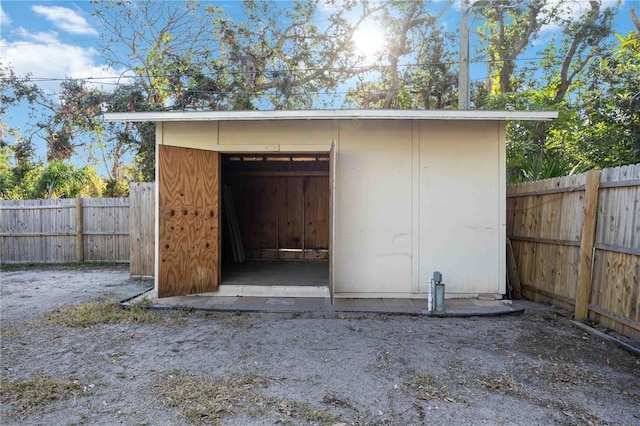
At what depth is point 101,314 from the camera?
170 inches

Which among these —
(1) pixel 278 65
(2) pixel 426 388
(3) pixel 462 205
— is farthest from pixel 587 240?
(1) pixel 278 65

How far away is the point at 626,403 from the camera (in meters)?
2.39

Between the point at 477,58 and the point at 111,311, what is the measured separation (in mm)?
12894

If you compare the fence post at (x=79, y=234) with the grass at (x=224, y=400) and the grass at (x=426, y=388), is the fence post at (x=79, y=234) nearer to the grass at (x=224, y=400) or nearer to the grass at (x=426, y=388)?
the grass at (x=224, y=400)

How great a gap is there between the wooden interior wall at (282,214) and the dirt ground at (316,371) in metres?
4.54

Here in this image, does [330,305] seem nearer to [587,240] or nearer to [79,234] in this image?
[587,240]

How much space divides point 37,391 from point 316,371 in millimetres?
1970

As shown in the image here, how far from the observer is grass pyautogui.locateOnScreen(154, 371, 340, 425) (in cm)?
222

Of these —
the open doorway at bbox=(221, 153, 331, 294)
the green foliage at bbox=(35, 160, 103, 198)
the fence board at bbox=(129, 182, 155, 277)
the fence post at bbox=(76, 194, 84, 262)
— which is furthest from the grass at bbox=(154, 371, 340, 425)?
the green foliage at bbox=(35, 160, 103, 198)

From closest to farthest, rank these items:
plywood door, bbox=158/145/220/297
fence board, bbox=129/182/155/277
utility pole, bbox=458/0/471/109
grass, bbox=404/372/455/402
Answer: grass, bbox=404/372/455/402
plywood door, bbox=158/145/220/297
fence board, bbox=129/182/155/277
utility pole, bbox=458/0/471/109

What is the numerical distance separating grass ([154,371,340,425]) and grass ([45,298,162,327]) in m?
1.75

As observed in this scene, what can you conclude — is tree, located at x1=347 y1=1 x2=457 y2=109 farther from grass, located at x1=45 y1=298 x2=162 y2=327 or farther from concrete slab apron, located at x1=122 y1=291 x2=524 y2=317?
grass, located at x1=45 y1=298 x2=162 y2=327

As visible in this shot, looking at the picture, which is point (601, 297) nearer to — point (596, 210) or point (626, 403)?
point (596, 210)

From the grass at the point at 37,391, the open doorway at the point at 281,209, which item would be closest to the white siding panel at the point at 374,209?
the grass at the point at 37,391
